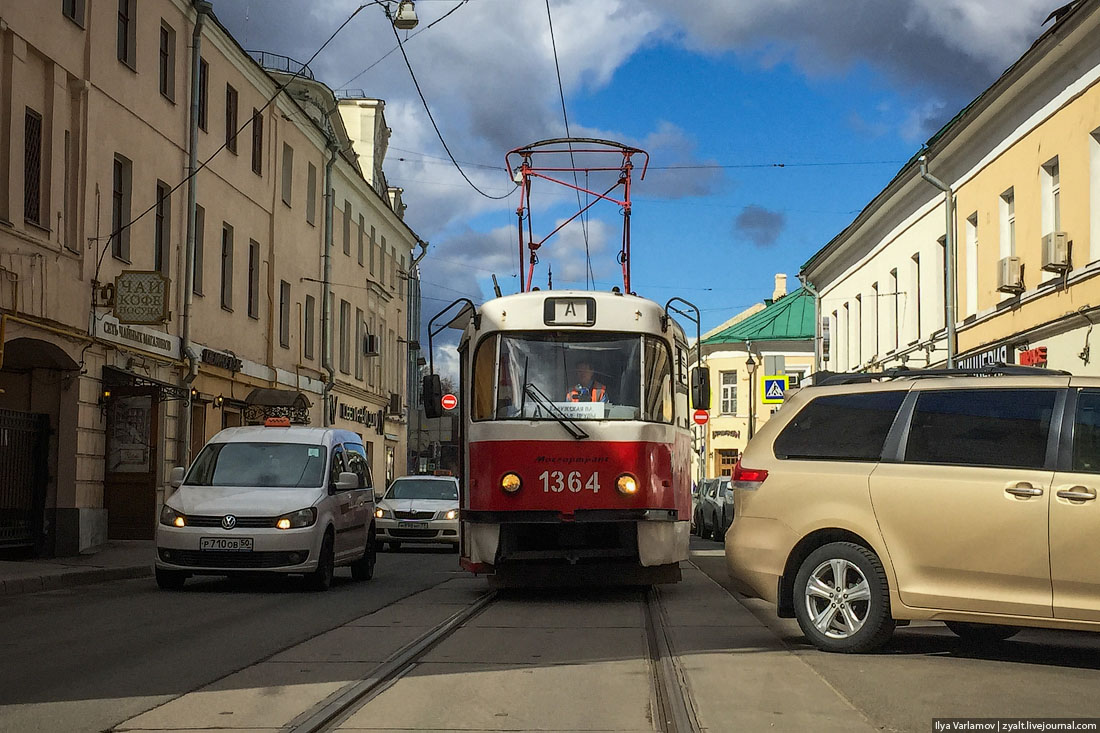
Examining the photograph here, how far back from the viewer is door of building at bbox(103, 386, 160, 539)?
74.5ft

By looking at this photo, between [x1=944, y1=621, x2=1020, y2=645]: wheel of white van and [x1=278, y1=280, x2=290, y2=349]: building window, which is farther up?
[x1=278, y1=280, x2=290, y2=349]: building window

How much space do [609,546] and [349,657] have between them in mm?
5268

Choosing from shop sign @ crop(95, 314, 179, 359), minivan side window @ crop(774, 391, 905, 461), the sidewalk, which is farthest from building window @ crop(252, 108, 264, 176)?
minivan side window @ crop(774, 391, 905, 461)

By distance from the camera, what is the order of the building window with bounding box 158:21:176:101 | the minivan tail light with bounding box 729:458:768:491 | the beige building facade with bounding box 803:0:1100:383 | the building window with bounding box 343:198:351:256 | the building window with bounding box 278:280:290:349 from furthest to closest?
the building window with bounding box 343:198:351:256 → the building window with bounding box 278:280:290:349 → the building window with bounding box 158:21:176:101 → the beige building facade with bounding box 803:0:1100:383 → the minivan tail light with bounding box 729:458:768:491

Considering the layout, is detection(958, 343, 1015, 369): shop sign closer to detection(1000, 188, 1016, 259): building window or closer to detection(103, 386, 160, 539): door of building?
detection(1000, 188, 1016, 259): building window

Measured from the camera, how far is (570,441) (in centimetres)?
1354

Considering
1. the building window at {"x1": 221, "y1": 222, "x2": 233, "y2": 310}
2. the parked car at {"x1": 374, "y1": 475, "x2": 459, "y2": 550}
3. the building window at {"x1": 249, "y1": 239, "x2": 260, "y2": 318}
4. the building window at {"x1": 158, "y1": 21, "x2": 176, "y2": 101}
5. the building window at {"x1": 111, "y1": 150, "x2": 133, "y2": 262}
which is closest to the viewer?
the building window at {"x1": 111, "y1": 150, "x2": 133, "y2": 262}

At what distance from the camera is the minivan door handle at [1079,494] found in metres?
8.23

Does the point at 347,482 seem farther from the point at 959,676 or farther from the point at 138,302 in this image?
the point at 959,676

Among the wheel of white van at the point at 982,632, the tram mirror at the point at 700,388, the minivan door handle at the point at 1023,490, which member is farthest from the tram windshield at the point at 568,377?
the minivan door handle at the point at 1023,490

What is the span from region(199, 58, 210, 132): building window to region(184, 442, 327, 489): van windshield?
41.4ft

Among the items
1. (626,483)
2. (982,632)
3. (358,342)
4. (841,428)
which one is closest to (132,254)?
(626,483)

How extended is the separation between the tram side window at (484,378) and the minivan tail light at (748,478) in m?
4.30

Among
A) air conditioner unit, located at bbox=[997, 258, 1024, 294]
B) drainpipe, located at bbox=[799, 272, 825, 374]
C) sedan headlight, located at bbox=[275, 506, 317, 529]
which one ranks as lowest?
sedan headlight, located at bbox=[275, 506, 317, 529]
